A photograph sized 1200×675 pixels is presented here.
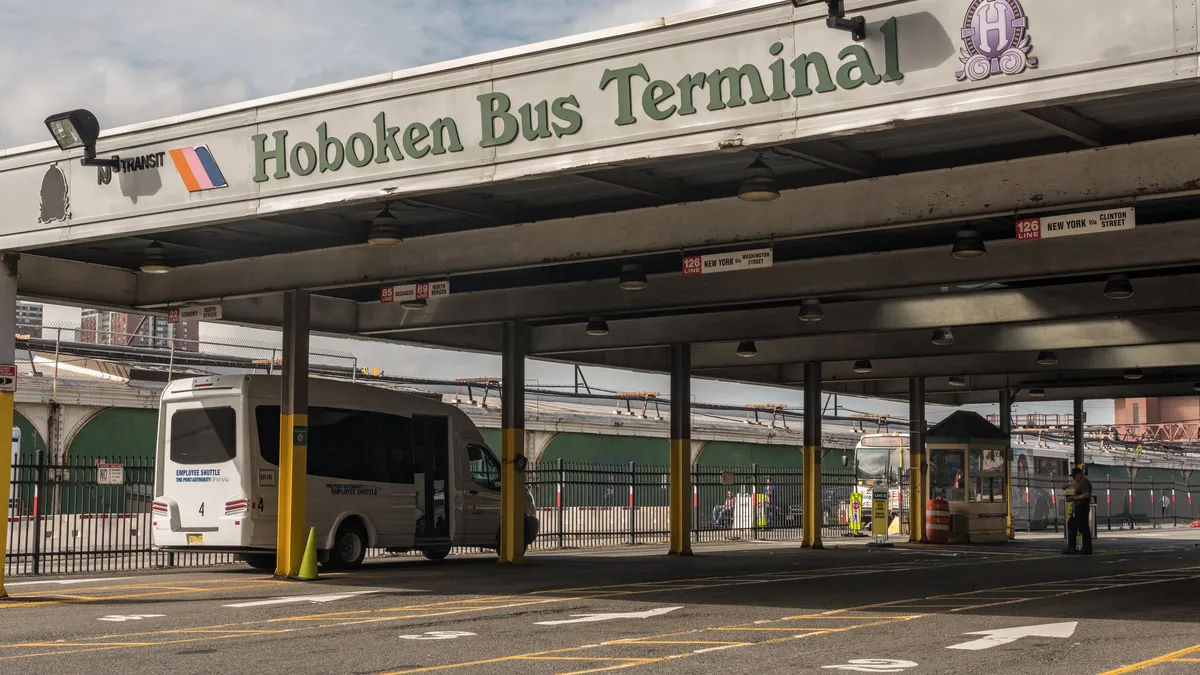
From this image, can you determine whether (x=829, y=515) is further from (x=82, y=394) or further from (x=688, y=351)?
(x=82, y=394)

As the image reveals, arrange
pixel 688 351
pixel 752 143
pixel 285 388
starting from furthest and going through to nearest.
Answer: pixel 688 351 → pixel 285 388 → pixel 752 143

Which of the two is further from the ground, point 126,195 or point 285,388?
point 126,195

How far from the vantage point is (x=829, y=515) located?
49.8 metres

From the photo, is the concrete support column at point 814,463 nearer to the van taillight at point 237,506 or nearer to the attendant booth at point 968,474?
the attendant booth at point 968,474

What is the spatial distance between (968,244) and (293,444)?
32.6ft

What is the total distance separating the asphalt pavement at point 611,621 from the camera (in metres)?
10.8

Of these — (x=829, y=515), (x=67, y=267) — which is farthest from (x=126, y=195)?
(x=829, y=515)

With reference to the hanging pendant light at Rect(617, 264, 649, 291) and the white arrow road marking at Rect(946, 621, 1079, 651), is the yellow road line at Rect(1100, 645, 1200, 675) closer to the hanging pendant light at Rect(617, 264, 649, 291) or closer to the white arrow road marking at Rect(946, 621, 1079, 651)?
the white arrow road marking at Rect(946, 621, 1079, 651)

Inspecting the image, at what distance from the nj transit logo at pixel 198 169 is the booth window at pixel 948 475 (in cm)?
2409

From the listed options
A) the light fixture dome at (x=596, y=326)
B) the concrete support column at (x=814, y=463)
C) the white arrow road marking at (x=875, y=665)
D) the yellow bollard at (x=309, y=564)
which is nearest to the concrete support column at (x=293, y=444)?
the yellow bollard at (x=309, y=564)

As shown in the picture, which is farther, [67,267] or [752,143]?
[67,267]

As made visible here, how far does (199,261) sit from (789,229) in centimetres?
987

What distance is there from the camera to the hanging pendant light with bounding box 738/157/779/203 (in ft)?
46.5

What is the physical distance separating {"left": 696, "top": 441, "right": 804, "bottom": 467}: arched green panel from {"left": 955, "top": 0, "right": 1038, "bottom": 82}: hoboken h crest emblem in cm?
4384
